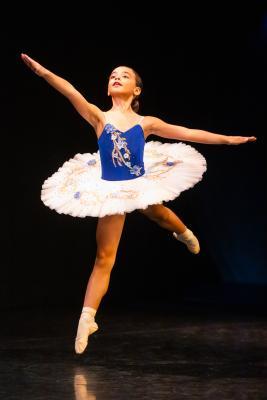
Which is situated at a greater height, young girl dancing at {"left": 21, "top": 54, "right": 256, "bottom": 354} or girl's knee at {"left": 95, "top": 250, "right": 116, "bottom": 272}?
young girl dancing at {"left": 21, "top": 54, "right": 256, "bottom": 354}

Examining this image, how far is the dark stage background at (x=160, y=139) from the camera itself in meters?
5.80

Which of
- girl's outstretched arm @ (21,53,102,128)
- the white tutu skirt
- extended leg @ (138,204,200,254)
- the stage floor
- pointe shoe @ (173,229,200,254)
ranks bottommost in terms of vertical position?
the stage floor

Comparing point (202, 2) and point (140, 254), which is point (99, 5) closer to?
point (202, 2)

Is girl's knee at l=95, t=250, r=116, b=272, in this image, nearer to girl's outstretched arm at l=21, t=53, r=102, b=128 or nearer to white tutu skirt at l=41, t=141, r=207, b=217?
white tutu skirt at l=41, t=141, r=207, b=217

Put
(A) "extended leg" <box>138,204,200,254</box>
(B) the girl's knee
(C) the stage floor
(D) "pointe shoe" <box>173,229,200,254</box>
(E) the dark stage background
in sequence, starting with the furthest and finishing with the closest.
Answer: (E) the dark stage background < (D) "pointe shoe" <box>173,229,200,254</box> < (A) "extended leg" <box>138,204,200,254</box> < (B) the girl's knee < (C) the stage floor

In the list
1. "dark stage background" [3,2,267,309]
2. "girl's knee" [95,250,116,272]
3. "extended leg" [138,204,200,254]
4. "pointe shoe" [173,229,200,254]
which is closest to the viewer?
"girl's knee" [95,250,116,272]

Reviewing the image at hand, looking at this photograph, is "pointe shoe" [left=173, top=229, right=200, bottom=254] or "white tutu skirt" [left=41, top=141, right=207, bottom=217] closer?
"white tutu skirt" [left=41, top=141, right=207, bottom=217]

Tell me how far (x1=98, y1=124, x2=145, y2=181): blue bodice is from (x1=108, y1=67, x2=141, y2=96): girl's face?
0.17m

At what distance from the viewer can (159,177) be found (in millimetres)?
3520

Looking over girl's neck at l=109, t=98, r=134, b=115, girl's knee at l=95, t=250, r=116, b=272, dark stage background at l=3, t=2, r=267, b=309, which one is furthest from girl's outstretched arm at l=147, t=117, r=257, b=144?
dark stage background at l=3, t=2, r=267, b=309

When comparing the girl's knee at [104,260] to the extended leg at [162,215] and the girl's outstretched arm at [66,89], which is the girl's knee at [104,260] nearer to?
the extended leg at [162,215]

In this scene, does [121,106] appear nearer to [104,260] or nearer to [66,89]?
[66,89]

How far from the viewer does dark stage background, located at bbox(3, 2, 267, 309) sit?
19.0ft

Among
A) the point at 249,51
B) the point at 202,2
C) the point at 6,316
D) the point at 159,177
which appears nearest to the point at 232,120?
the point at 249,51
